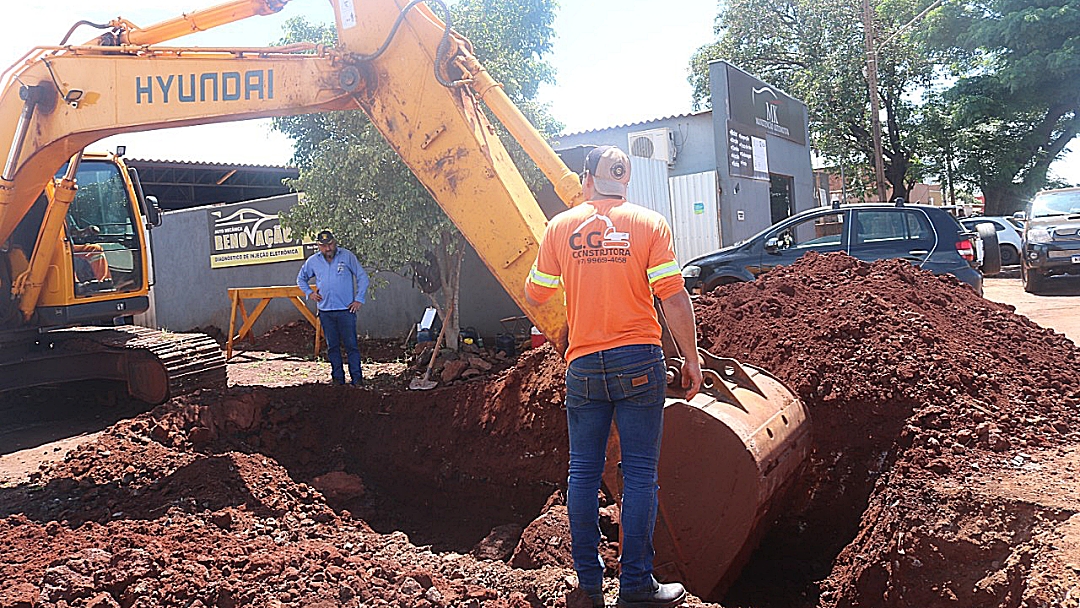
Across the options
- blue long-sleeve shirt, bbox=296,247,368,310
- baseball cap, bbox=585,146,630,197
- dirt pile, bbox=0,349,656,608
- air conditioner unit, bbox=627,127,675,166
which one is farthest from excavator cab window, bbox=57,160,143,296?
air conditioner unit, bbox=627,127,675,166

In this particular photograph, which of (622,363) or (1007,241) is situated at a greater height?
(1007,241)

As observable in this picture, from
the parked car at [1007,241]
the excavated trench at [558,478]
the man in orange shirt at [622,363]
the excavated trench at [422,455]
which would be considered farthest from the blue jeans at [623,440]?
the parked car at [1007,241]

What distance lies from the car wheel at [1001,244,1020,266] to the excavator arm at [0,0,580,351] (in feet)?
62.9

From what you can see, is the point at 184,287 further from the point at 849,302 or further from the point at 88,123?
the point at 849,302

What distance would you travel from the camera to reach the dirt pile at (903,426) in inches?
147

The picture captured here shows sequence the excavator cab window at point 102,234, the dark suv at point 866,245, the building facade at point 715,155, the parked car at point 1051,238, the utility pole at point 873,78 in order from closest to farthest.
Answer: the excavator cab window at point 102,234, the dark suv at point 866,245, the parked car at point 1051,238, the building facade at point 715,155, the utility pole at point 873,78

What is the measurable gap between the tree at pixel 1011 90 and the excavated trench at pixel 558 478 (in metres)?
20.2

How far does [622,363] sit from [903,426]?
2430mm

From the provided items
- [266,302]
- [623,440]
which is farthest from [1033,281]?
[623,440]

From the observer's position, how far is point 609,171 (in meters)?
3.48

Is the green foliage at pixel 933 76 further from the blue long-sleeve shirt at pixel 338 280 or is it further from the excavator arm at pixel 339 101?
the excavator arm at pixel 339 101

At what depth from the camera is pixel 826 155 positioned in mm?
28891

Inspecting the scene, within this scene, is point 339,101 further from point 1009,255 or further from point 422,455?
point 1009,255

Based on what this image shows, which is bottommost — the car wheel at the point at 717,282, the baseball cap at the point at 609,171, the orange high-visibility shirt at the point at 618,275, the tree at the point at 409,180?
the car wheel at the point at 717,282
